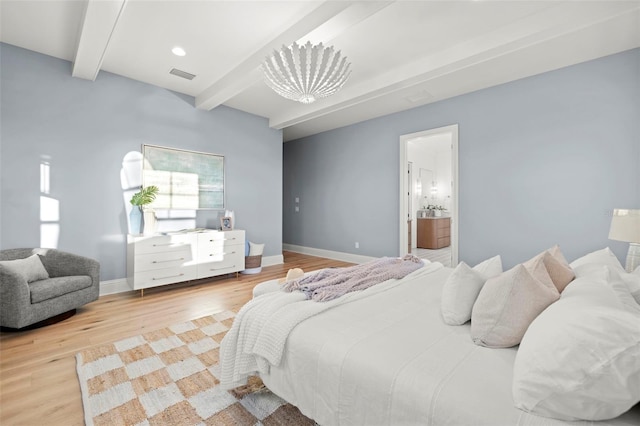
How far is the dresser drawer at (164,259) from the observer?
3.59 meters

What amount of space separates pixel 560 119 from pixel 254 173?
14.8 feet

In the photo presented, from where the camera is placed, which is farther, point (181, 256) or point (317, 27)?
point (181, 256)

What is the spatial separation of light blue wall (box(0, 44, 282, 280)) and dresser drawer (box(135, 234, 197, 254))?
0.53 metres

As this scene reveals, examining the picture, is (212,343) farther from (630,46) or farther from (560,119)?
(630,46)

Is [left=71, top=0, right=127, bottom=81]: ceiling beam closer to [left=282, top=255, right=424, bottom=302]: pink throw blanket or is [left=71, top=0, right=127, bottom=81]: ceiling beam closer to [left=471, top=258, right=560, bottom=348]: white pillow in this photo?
[left=282, top=255, right=424, bottom=302]: pink throw blanket

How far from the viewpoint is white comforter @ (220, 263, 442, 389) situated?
1.43 metres

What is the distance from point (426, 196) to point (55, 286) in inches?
314

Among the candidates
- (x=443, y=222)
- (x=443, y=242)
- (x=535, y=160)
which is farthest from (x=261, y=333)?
(x=443, y=242)

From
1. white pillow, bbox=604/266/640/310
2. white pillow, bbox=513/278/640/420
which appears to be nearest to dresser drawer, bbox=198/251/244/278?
white pillow, bbox=513/278/640/420

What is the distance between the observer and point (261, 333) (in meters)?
1.49

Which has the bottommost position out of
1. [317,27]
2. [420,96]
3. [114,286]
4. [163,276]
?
[114,286]

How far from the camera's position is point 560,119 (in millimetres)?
3508

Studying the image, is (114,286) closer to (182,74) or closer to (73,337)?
(73,337)

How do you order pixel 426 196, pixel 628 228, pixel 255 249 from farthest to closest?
pixel 426 196 < pixel 255 249 < pixel 628 228
